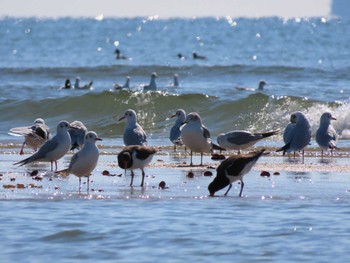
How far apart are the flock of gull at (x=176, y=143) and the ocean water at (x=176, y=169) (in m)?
0.29

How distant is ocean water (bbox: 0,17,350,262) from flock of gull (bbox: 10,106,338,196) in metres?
0.29

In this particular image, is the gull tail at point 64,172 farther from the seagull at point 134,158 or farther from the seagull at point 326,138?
the seagull at point 326,138

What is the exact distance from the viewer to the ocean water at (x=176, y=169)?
9.36 m

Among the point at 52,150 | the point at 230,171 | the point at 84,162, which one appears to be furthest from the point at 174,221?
the point at 52,150

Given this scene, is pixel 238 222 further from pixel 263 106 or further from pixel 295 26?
pixel 295 26

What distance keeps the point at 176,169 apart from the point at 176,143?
328 centimetres

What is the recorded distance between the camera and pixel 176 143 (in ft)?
60.4

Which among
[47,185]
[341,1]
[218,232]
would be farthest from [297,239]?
[341,1]

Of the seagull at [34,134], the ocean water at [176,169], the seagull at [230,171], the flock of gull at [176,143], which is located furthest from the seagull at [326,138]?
the seagull at [230,171]

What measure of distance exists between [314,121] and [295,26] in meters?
64.2

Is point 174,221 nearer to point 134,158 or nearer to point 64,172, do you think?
point 134,158

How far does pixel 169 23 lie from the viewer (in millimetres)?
101062

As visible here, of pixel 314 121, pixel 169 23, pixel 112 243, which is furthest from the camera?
pixel 169 23

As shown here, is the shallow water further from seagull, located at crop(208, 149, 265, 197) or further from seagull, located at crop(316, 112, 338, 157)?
seagull, located at crop(316, 112, 338, 157)
